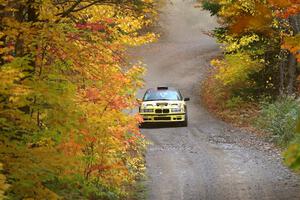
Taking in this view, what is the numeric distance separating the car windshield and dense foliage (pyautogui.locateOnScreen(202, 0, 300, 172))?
3.24 meters

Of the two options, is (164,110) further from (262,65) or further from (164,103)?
(262,65)

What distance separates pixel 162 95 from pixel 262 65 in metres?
7.06

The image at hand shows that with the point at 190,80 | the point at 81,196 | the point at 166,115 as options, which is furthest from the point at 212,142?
the point at 190,80

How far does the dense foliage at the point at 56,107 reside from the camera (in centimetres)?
742

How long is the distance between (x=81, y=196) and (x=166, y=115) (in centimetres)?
1118

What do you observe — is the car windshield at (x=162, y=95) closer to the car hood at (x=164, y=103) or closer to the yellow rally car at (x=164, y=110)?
the yellow rally car at (x=164, y=110)

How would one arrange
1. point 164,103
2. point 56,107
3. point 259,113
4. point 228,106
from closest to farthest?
point 56,107 → point 164,103 → point 259,113 → point 228,106

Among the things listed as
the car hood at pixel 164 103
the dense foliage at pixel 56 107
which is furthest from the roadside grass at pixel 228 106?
the dense foliage at pixel 56 107

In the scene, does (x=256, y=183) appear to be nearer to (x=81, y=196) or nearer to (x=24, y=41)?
(x=81, y=196)

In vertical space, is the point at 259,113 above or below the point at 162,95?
below

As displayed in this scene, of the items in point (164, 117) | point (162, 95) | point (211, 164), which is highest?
point (162, 95)

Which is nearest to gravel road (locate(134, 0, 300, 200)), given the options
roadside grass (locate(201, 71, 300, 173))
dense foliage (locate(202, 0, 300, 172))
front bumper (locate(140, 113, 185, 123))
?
front bumper (locate(140, 113, 185, 123))

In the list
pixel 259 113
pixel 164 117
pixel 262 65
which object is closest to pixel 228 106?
pixel 259 113

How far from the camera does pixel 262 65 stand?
26.4 metres
